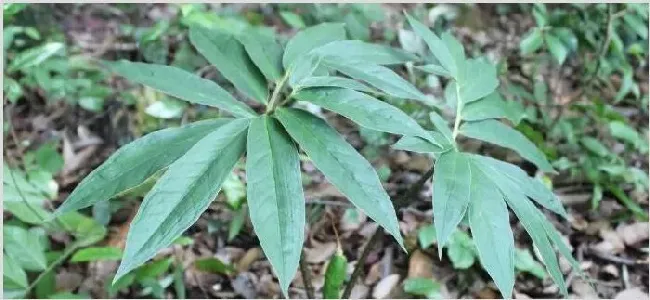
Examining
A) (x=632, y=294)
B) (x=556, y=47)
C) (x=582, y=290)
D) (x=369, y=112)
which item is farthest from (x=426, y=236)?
(x=369, y=112)

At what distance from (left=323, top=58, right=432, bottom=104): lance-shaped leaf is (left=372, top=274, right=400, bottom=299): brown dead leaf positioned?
625 millimetres

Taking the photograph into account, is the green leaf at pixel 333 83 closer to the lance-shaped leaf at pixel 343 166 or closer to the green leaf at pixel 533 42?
the lance-shaped leaf at pixel 343 166

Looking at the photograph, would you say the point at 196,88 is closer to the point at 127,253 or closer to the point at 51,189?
the point at 127,253

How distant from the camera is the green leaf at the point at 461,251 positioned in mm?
1467

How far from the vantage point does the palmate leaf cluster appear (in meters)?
0.75

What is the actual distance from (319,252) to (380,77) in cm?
74

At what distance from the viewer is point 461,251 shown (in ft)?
4.89

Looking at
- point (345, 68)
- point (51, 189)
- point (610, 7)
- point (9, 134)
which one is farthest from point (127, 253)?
point (610, 7)

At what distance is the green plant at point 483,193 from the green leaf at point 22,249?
29.9 inches

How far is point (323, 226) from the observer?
165 centimetres

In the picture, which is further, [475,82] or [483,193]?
[475,82]

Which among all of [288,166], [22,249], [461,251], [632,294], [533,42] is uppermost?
[288,166]

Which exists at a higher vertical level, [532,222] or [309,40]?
[309,40]

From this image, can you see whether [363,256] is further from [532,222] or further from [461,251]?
[461,251]
